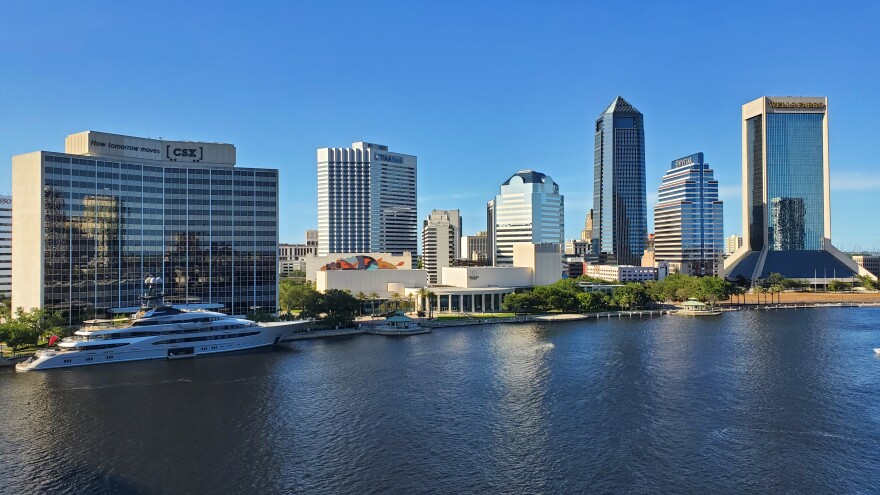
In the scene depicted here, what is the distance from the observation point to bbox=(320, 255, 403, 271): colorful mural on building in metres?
186

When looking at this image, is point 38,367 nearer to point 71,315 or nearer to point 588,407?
point 71,315

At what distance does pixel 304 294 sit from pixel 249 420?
94.4m

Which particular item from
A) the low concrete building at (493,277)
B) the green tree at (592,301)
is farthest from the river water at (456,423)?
the low concrete building at (493,277)

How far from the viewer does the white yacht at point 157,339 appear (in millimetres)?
96312

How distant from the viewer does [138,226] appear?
440ft

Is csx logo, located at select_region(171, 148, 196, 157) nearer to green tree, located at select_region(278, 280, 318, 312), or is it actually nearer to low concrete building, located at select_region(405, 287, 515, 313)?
green tree, located at select_region(278, 280, 318, 312)

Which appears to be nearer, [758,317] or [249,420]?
[249,420]

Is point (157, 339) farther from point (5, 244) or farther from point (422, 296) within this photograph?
point (5, 244)

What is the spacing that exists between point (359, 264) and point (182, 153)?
64.4 meters

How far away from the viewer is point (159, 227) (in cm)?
13662

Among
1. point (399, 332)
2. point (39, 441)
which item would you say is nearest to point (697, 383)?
point (399, 332)

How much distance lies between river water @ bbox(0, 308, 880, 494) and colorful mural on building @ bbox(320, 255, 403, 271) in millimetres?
77376

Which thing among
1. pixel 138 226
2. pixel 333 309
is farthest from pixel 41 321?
pixel 333 309

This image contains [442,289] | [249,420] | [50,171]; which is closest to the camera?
[249,420]
